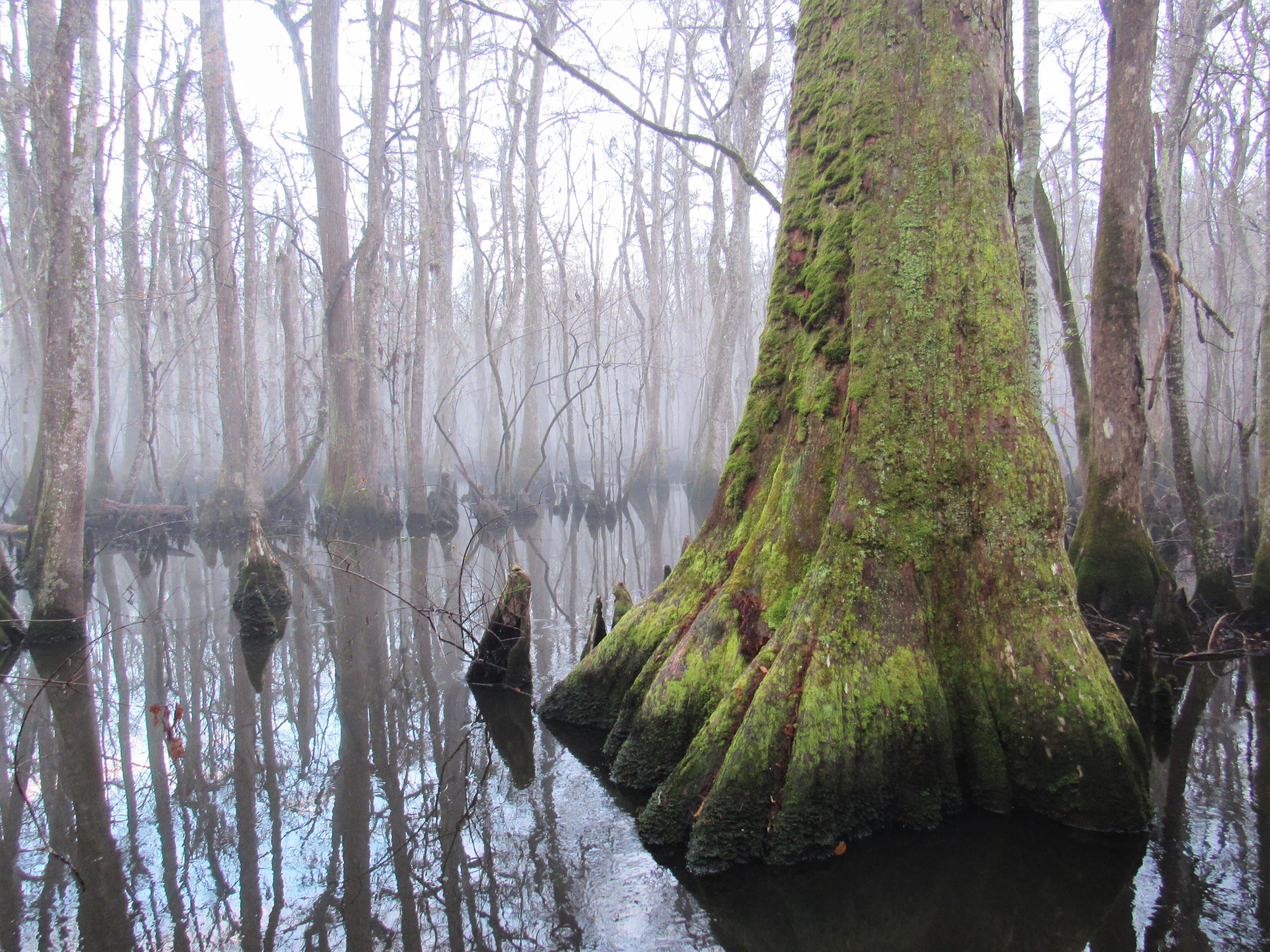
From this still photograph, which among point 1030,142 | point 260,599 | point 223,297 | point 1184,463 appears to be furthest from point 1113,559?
point 223,297

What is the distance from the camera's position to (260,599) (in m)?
6.55

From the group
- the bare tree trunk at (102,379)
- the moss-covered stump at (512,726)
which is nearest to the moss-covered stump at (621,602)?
the moss-covered stump at (512,726)

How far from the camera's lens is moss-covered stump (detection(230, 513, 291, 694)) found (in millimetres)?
6305

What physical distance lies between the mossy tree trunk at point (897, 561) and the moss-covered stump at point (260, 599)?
3974 millimetres

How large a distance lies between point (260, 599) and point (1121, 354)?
709 cm

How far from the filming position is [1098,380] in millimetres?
5832

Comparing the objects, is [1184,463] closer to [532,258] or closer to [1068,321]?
[1068,321]

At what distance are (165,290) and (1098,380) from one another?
19116 millimetres

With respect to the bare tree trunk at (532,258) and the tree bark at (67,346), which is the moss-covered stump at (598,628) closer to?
the tree bark at (67,346)

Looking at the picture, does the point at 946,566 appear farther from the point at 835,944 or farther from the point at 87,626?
the point at 87,626

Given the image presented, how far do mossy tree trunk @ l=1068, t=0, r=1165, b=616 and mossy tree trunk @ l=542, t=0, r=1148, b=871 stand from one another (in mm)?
Result: 2952

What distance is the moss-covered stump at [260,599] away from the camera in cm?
630

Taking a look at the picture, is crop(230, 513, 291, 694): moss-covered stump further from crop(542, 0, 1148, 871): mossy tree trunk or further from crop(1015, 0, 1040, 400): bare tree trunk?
crop(1015, 0, 1040, 400): bare tree trunk

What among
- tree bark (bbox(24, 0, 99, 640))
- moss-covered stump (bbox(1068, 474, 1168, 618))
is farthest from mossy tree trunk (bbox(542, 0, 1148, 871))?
tree bark (bbox(24, 0, 99, 640))
